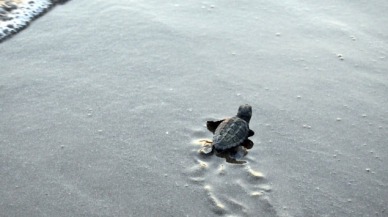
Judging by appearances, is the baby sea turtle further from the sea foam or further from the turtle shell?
the sea foam

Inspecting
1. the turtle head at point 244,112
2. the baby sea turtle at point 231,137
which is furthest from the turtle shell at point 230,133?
the turtle head at point 244,112

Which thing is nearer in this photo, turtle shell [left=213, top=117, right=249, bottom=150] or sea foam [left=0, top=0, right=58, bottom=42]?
turtle shell [left=213, top=117, right=249, bottom=150]

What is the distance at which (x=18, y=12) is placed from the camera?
508 centimetres

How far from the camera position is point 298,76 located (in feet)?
13.0

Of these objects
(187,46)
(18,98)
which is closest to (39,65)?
(18,98)

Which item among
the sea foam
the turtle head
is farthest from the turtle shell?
the sea foam

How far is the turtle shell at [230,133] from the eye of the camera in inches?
117

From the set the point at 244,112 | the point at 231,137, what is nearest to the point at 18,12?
the point at 244,112

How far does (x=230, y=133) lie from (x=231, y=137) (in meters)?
0.04

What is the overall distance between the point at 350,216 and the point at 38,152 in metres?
2.25

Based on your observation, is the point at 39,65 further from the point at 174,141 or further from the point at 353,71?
the point at 353,71

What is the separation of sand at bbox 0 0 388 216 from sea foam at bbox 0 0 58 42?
17 cm

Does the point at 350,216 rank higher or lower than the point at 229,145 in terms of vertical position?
lower

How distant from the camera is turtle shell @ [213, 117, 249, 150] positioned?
298cm
